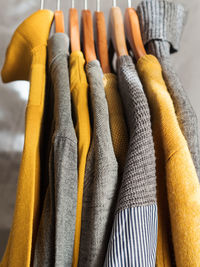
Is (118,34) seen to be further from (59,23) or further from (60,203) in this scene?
(60,203)

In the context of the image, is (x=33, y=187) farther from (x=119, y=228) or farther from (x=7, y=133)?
(x=7, y=133)

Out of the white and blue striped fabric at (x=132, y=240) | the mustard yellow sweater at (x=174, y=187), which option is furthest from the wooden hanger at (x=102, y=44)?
the white and blue striped fabric at (x=132, y=240)

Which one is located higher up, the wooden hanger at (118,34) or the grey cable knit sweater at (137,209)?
the wooden hanger at (118,34)

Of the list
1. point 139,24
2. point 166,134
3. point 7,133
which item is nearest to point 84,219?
point 166,134

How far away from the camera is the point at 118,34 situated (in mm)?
559

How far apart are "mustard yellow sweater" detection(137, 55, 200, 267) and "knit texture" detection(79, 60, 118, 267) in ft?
0.22

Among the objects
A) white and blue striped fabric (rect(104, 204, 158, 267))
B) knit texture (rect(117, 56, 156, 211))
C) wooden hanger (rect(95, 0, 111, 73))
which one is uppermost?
wooden hanger (rect(95, 0, 111, 73))

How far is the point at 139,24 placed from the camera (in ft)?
1.89

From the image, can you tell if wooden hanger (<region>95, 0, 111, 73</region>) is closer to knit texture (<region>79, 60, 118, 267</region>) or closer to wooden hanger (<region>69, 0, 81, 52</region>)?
wooden hanger (<region>69, 0, 81, 52</region>)

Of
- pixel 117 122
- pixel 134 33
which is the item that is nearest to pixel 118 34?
pixel 134 33

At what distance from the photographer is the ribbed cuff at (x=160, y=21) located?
54 centimetres

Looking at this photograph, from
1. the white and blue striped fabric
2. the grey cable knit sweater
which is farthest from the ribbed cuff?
the white and blue striped fabric

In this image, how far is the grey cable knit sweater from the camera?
1.01 ft

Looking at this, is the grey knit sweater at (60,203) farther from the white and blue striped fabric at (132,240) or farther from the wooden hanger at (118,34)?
the wooden hanger at (118,34)
